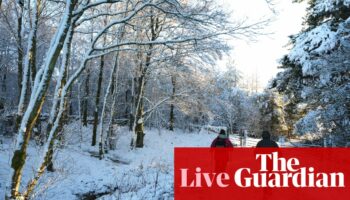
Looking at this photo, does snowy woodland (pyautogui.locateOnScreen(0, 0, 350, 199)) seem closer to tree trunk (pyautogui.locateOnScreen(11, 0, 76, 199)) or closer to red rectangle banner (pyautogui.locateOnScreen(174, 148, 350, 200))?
tree trunk (pyautogui.locateOnScreen(11, 0, 76, 199))

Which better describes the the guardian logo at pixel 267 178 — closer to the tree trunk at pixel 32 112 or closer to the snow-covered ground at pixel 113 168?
the snow-covered ground at pixel 113 168

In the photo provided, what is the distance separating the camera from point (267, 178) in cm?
926

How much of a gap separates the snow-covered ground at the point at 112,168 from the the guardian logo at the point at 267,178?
0.87 m

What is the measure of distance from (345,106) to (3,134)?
55.6 ft

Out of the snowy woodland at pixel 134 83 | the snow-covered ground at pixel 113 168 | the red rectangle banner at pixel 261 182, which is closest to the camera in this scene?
the snowy woodland at pixel 134 83

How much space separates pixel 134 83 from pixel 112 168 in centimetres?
1095

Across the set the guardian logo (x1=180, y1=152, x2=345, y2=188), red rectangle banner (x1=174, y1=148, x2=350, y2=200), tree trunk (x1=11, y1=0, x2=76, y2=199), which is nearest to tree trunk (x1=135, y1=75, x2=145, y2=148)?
red rectangle banner (x1=174, y1=148, x2=350, y2=200)

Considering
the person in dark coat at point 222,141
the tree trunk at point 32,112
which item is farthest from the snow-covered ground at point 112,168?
the person in dark coat at point 222,141

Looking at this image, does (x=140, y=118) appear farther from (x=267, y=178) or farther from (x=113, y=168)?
(x=267, y=178)

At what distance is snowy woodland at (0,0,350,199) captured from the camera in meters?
7.39

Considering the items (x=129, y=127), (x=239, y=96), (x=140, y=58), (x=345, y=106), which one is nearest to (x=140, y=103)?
(x=140, y=58)

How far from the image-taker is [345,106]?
12.3m

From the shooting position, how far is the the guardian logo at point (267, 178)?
30.4 ft

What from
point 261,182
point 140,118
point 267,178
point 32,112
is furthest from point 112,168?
point 32,112
